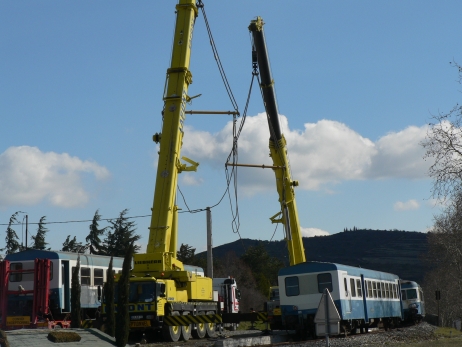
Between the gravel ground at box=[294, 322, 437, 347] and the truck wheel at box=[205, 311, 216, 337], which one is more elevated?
the truck wheel at box=[205, 311, 216, 337]

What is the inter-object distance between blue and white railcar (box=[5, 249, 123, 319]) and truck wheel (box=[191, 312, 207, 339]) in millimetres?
4164

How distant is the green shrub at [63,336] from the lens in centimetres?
1226

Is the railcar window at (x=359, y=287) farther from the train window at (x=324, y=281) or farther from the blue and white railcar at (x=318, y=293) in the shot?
the train window at (x=324, y=281)

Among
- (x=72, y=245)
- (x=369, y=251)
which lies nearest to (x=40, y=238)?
(x=72, y=245)

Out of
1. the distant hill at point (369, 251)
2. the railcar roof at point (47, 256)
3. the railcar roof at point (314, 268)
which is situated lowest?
the railcar roof at point (314, 268)

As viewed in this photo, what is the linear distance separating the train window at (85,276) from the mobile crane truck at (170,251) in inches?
199

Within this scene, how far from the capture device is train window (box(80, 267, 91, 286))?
2648 cm

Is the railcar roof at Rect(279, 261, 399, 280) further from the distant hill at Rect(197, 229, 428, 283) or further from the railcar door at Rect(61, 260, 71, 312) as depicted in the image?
the distant hill at Rect(197, 229, 428, 283)

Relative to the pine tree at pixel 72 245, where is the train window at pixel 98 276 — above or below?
below

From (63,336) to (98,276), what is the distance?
1568 centimetres

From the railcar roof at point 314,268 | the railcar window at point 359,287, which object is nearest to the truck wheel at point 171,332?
the railcar roof at point 314,268

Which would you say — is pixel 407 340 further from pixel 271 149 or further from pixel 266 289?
pixel 266 289

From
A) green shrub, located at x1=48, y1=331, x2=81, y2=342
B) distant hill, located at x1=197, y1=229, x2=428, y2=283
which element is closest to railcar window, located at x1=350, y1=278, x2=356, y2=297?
green shrub, located at x1=48, y1=331, x2=81, y2=342

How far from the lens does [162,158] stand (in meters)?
22.5
